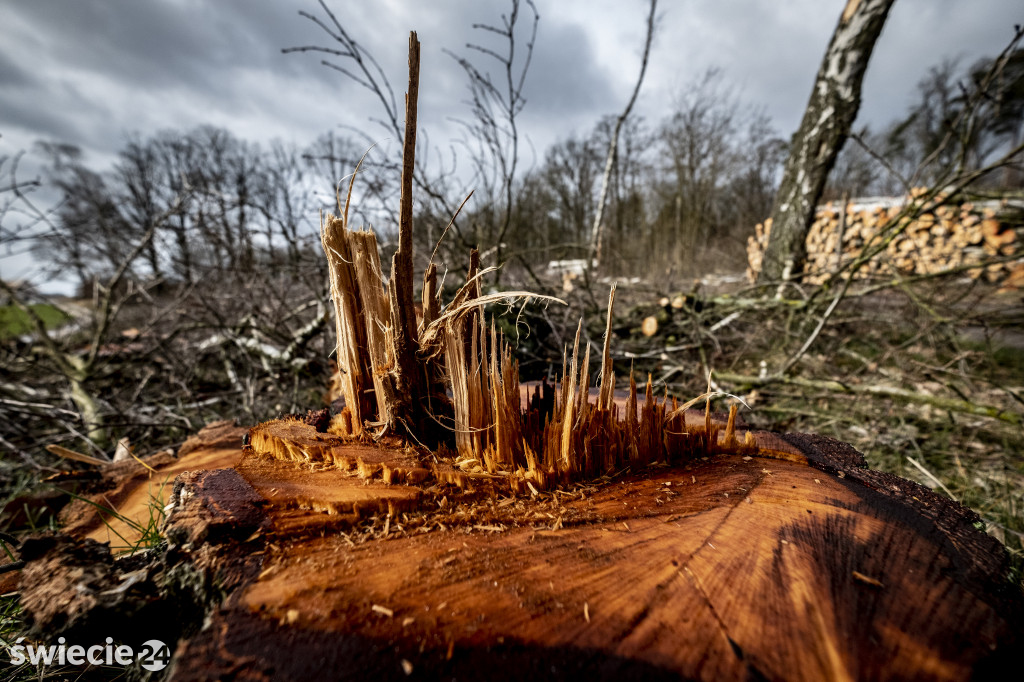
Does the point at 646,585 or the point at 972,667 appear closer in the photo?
the point at 972,667

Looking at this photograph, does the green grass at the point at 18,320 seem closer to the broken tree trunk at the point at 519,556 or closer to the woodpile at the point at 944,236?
the broken tree trunk at the point at 519,556

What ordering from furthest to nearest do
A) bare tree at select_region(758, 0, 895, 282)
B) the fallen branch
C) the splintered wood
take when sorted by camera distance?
bare tree at select_region(758, 0, 895, 282), the fallen branch, the splintered wood

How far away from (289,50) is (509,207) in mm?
2073

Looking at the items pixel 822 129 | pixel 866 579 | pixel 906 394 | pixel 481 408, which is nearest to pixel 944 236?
pixel 822 129

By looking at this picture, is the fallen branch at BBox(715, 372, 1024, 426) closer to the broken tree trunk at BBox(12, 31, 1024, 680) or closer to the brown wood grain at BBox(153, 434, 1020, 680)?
the broken tree trunk at BBox(12, 31, 1024, 680)

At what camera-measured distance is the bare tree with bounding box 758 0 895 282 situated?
12.9 feet

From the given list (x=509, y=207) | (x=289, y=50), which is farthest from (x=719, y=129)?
(x=289, y=50)

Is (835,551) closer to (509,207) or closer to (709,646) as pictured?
(709,646)

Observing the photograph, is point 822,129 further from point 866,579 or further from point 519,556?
point 519,556

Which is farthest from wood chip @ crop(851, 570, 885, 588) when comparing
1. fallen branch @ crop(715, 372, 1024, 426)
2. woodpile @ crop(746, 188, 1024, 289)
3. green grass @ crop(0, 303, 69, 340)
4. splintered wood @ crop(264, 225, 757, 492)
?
woodpile @ crop(746, 188, 1024, 289)

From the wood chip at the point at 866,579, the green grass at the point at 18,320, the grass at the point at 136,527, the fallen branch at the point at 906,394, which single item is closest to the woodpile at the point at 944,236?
the fallen branch at the point at 906,394

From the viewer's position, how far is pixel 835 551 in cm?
70

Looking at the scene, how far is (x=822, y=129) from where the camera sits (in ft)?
14.0

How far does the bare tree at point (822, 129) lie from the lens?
3932 millimetres
